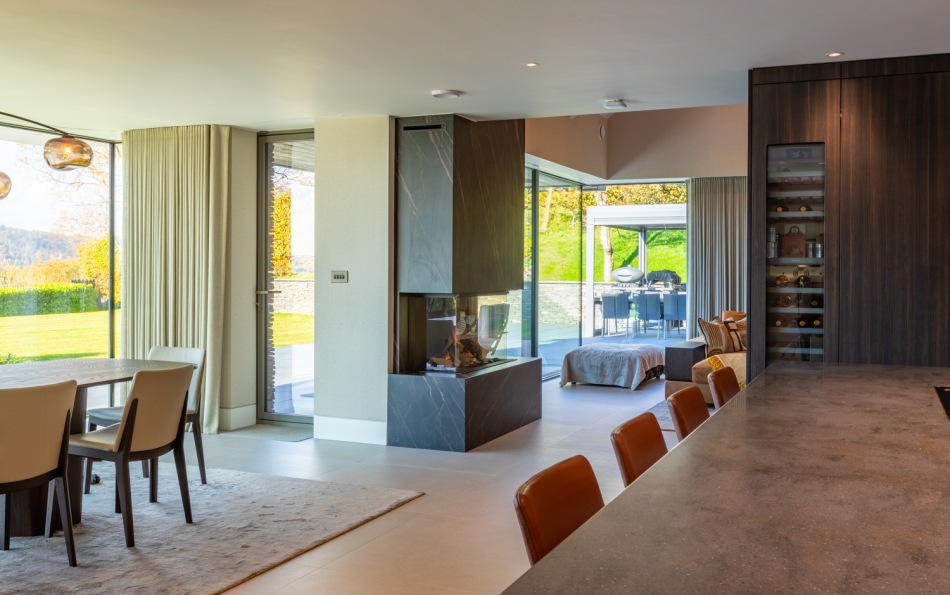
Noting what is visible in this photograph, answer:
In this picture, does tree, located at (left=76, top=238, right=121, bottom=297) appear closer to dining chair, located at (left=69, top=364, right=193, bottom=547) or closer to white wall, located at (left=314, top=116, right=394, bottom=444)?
white wall, located at (left=314, top=116, right=394, bottom=444)

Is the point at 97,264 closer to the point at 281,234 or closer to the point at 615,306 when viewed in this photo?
the point at 281,234

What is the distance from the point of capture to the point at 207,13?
385 centimetres

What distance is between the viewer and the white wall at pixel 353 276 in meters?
6.43

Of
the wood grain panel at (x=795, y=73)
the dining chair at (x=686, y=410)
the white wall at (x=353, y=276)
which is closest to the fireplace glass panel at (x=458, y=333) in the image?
the white wall at (x=353, y=276)

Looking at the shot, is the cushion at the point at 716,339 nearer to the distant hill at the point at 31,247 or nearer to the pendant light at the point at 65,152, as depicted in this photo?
the distant hill at the point at 31,247

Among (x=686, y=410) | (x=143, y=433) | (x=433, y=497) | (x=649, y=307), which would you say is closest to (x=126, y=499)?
(x=143, y=433)

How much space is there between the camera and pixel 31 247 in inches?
276

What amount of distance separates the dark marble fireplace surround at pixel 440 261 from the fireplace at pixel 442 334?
1cm

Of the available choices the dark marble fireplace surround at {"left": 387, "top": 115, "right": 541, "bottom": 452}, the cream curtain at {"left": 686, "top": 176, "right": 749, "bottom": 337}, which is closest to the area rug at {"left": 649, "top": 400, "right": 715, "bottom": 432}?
the dark marble fireplace surround at {"left": 387, "top": 115, "right": 541, "bottom": 452}

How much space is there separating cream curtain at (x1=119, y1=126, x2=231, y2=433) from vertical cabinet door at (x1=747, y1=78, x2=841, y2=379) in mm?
4332

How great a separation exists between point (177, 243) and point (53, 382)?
328 cm

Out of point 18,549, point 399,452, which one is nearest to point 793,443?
point 18,549

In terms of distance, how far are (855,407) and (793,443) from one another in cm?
73

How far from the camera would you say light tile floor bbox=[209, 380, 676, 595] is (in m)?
3.62
